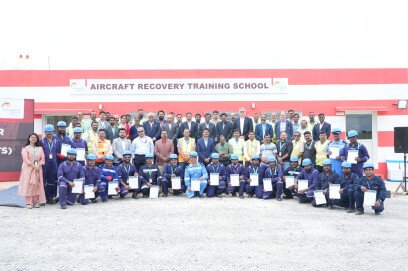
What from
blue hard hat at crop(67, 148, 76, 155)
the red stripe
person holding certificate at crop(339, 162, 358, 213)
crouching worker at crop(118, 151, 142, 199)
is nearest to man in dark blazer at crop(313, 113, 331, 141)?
person holding certificate at crop(339, 162, 358, 213)

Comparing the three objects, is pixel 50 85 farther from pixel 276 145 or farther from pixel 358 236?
pixel 358 236

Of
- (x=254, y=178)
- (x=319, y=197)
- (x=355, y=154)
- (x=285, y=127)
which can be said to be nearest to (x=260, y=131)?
(x=285, y=127)

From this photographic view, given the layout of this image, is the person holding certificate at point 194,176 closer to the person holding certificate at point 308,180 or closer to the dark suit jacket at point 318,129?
the person holding certificate at point 308,180

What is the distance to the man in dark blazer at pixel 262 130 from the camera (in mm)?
12875

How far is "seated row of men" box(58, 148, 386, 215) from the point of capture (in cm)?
1020

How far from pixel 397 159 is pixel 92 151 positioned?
1093 centimetres

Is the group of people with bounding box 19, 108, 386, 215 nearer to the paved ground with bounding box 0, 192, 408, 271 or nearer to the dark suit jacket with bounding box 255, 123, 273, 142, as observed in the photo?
the dark suit jacket with bounding box 255, 123, 273, 142

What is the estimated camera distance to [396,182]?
1527 cm

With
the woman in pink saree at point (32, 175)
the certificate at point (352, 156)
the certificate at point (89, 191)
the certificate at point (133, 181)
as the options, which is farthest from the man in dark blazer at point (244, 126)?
the woman in pink saree at point (32, 175)

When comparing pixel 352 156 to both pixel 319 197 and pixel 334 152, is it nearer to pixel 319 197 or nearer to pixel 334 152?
pixel 334 152

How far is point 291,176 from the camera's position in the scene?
11.1 m

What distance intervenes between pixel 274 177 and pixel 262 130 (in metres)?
1.95

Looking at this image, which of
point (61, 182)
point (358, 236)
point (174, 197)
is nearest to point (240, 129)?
point (174, 197)

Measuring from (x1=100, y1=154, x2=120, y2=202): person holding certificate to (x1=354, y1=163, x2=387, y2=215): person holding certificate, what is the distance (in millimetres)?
5849
